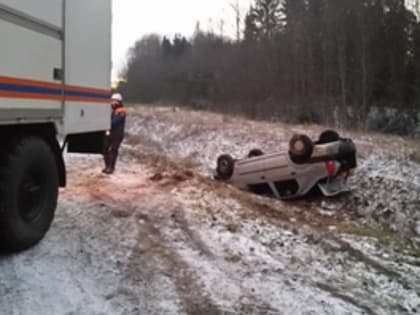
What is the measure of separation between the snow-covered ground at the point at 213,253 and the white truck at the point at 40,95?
0.43 m

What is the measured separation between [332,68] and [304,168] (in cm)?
1729

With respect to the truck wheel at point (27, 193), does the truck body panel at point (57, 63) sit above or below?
above

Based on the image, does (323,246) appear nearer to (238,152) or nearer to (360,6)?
(238,152)

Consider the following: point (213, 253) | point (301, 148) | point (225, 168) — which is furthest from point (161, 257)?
point (225, 168)

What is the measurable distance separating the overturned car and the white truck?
4310 mm

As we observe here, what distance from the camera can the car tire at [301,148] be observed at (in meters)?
8.37

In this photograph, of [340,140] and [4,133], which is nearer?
[4,133]

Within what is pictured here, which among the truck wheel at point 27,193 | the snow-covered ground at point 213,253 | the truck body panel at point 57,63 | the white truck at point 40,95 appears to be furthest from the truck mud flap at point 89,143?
the truck wheel at point 27,193

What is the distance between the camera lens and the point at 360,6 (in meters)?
24.0

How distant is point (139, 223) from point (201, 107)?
79.0ft

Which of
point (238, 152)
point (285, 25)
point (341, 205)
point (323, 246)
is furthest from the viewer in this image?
point (285, 25)

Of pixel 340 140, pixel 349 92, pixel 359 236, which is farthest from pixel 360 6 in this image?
pixel 359 236

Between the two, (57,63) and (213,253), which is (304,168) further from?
(57,63)

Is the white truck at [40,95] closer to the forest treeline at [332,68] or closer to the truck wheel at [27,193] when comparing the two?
the truck wheel at [27,193]
